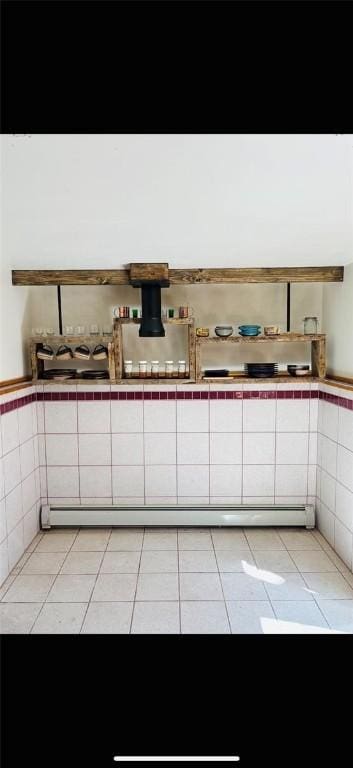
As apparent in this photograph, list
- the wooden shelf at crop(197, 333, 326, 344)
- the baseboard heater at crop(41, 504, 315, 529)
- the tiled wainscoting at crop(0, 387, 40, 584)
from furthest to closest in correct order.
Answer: the baseboard heater at crop(41, 504, 315, 529), the wooden shelf at crop(197, 333, 326, 344), the tiled wainscoting at crop(0, 387, 40, 584)

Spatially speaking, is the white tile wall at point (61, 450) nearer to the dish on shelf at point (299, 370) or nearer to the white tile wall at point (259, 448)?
the white tile wall at point (259, 448)

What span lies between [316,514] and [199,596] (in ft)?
4.64

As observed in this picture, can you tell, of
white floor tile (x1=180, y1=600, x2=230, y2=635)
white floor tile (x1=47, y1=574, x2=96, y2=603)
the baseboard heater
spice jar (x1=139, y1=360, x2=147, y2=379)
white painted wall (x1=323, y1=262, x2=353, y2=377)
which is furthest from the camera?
the baseboard heater

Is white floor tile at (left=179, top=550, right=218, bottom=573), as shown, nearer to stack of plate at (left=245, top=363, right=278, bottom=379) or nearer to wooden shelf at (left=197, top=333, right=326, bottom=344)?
stack of plate at (left=245, top=363, right=278, bottom=379)

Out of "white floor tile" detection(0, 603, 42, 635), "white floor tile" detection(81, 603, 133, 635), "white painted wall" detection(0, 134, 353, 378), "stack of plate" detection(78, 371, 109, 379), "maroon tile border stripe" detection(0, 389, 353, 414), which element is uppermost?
"white painted wall" detection(0, 134, 353, 378)

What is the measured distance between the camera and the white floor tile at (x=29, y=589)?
2604 millimetres

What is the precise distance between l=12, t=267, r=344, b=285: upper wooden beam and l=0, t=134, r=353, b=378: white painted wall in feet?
0.29

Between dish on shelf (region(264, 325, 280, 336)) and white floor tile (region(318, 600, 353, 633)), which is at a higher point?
dish on shelf (region(264, 325, 280, 336))

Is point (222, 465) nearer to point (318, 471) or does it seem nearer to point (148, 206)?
point (318, 471)

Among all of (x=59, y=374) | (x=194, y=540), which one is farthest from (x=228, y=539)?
(x=59, y=374)

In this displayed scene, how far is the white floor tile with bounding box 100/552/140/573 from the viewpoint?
2.91 m

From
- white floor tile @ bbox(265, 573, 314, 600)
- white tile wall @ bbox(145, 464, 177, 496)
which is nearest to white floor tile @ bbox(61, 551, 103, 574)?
white tile wall @ bbox(145, 464, 177, 496)

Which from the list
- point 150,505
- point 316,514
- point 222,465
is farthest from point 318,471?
point 150,505

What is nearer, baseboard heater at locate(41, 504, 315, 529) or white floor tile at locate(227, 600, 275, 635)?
white floor tile at locate(227, 600, 275, 635)
